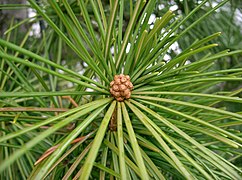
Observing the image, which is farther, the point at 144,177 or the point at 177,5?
the point at 177,5

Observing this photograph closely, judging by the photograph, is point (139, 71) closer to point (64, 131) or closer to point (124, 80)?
point (124, 80)

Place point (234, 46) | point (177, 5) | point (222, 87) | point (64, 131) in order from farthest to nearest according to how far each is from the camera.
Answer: point (222, 87), point (234, 46), point (177, 5), point (64, 131)

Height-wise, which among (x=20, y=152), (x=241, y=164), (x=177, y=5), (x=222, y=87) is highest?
(x=177, y=5)

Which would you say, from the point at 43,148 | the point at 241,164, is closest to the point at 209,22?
the point at 241,164

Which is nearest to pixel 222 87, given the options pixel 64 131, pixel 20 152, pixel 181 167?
pixel 64 131

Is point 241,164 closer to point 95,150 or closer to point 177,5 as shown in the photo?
point 177,5

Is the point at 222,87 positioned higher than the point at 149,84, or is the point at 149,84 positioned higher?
the point at 149,84

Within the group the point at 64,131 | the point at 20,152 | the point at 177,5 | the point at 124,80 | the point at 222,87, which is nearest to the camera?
the point at 20,152
